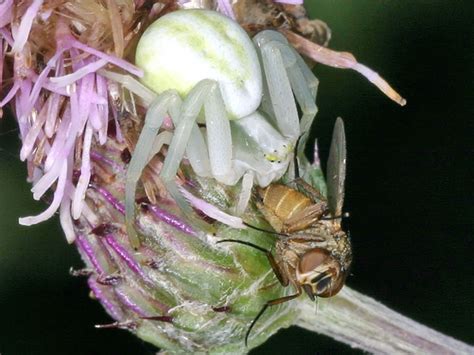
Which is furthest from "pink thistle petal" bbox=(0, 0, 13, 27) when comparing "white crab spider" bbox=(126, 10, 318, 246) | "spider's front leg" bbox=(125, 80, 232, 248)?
"spider's front leg" bbox=(125, 80, 232, 248)

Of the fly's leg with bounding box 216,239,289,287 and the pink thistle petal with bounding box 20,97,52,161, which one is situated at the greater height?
the pink thistle petal with bounding box 20,97,52,161

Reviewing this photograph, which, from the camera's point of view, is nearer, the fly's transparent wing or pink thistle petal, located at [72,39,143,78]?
pink thistle petal, located at [72,39,143,78]

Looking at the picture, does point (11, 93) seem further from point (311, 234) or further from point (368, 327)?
point (368, 327)

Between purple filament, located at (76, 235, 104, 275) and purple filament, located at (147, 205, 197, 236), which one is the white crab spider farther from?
purple filament, located at (76, 235, 104, 275)

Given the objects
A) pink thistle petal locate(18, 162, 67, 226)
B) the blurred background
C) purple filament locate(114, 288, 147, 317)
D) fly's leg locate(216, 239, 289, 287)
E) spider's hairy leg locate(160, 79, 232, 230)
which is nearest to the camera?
spider's hairy leg locate(160, 79, 232, 230)

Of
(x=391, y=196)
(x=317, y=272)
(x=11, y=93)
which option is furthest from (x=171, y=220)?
(x=391, y=196)

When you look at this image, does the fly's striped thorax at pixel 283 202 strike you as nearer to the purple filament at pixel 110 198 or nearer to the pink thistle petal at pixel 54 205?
the purple filament at pixel 110 198
